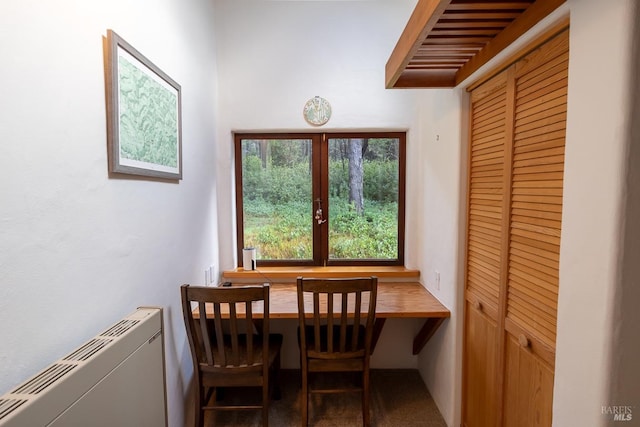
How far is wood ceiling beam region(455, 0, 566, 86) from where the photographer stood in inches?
41.4

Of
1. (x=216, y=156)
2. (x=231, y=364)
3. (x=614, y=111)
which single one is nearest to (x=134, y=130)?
(x=216, y=156)

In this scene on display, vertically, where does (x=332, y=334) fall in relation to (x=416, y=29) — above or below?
below

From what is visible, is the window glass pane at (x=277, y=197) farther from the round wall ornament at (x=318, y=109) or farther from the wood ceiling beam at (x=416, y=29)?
the wood ceiling beam at (x=416, y=29)

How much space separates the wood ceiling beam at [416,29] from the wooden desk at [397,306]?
4.60ft

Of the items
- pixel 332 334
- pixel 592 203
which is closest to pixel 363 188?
pixel 332 334

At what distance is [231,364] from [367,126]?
1.98 m

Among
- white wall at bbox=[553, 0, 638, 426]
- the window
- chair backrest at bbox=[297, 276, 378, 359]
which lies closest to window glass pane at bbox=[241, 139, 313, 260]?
the window

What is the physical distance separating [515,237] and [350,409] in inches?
64.5

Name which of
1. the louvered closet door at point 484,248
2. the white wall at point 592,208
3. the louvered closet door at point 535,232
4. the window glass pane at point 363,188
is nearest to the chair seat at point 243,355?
the window glass pane at point 363,188

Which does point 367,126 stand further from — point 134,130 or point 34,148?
point 34,148

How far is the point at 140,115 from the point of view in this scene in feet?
4.57

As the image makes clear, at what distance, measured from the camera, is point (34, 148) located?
2.87 feet

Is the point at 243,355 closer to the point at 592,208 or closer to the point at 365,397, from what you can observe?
the point at 365,397

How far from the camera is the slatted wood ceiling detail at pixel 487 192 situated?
147cm
